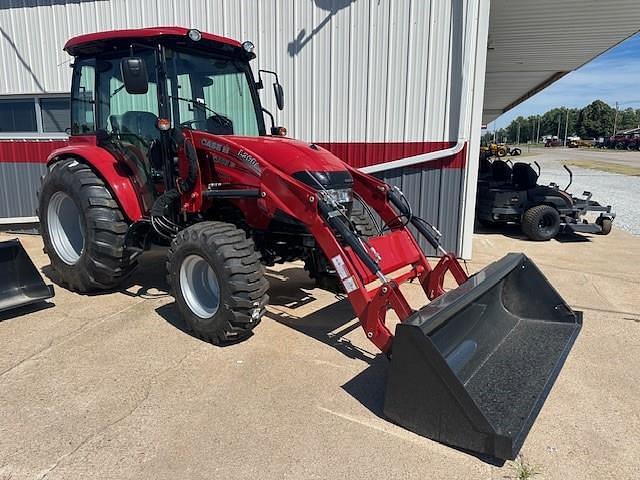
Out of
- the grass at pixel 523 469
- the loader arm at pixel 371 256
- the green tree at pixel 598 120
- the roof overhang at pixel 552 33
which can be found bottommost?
the grass at pixel 523 469

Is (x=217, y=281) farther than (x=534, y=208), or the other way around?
(x=534, y=208)

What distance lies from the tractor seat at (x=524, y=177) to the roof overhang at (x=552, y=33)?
2471 millimetres

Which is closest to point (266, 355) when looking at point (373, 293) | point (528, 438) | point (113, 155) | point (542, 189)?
point (373, 293)

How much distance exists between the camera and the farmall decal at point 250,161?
394cm

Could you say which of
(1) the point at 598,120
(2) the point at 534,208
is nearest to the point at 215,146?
(2) the point at 534,208

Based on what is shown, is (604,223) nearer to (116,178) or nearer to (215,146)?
(215,146)

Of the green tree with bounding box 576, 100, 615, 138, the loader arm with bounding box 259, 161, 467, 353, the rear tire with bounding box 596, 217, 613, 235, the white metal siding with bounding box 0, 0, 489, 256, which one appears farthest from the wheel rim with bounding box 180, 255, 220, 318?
the green tree with bounding box 576, 100, 615, 138

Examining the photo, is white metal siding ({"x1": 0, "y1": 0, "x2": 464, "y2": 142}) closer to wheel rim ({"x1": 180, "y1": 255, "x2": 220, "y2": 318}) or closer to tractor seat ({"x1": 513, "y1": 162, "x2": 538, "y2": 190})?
tractor seat ({"x1": 513, "y1": 162, "x2": 538, "y2": 190})

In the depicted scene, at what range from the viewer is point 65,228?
5.38 m

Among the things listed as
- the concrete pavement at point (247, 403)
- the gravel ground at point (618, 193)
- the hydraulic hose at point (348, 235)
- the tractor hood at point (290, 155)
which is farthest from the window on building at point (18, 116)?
the gravel ground at point (618, 193)

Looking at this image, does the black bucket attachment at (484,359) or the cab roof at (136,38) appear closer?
the black bucket attachment at (484,359)

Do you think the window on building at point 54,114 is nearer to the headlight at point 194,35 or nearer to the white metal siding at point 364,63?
the white metal siding at point 364,63

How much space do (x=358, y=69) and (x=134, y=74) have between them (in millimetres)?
3537

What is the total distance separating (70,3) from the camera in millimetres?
7680
